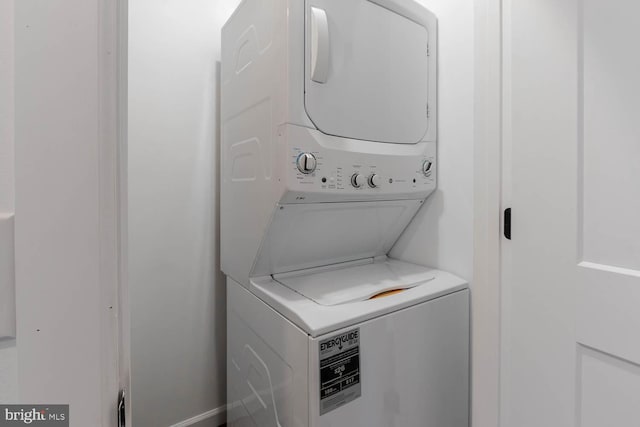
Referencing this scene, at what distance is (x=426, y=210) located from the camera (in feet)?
5.29

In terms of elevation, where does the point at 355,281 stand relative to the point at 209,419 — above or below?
above

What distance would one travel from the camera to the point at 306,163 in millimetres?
1064

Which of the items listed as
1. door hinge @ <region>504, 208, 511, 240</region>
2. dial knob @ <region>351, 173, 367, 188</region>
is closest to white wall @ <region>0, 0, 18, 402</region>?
dial knob @ <region>351, 173, 367, 188</region>

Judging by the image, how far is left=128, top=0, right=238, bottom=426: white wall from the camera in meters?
1.56

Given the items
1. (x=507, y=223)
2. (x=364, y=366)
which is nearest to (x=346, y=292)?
(x=364, y=366)

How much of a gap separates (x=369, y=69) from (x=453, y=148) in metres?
0.56

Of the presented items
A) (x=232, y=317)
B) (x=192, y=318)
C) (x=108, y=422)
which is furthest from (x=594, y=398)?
(x=192, y=318)

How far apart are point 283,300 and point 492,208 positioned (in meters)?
0.92

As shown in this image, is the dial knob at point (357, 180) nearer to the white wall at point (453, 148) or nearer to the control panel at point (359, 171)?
the control panel at point (359, 171)

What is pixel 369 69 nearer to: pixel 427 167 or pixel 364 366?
pixel 427 167

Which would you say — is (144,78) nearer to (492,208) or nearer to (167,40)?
(167,40)

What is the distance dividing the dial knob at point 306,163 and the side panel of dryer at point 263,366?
526 millimetres

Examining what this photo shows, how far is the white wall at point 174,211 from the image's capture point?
1.56m

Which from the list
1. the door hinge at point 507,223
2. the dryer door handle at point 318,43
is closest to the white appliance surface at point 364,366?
the door hinge at point 507,223
